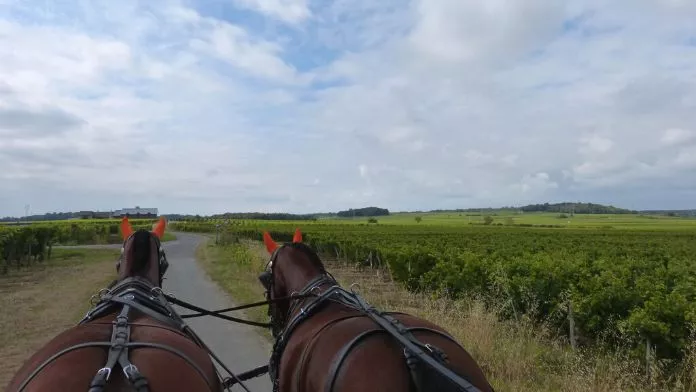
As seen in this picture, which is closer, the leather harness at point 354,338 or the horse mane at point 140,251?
the leather harness at point 354,338

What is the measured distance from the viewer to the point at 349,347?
2.59 meters

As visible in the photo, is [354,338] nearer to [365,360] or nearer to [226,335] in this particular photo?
[365,360]

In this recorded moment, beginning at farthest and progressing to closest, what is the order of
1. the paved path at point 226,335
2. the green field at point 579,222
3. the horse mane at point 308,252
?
the green field at point 579,222
the paved path at point 226,335
the horse mane at point 308,252

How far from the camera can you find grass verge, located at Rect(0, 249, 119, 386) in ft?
29.6

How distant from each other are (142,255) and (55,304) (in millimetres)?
11628

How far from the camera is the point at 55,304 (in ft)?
43.8

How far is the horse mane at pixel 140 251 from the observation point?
3570 mm

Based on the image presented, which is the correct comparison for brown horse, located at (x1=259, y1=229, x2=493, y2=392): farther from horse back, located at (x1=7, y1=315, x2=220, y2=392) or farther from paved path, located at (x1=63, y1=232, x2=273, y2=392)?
paved path, located at (x1=63, y1=232, x2=273, y2=392)

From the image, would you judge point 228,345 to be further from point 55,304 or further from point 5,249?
point 5,249

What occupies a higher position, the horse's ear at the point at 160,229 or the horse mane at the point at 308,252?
the horse's ear at the point at 160,229

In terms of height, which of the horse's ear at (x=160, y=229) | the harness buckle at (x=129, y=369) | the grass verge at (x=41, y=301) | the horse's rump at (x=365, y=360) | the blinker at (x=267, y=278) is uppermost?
the horse's ear at (x=160, y=229)

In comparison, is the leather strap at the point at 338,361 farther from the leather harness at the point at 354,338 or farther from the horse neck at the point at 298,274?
the horse neck at the point at 298,274

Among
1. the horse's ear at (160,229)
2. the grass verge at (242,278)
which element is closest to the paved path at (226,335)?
the grass verge at (242,278)

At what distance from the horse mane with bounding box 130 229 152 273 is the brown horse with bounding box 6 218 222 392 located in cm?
52
